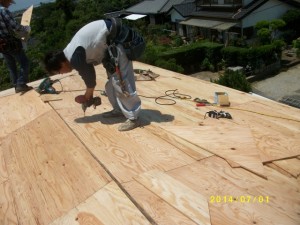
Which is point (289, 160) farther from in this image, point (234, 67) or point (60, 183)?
point (234, 67)

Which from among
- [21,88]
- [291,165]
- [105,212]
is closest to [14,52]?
[21,88]

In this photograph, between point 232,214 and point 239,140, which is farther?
point 239,140

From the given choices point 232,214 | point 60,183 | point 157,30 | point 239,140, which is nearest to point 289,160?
point 239,140

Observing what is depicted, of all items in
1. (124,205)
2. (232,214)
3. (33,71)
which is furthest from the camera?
(33,71)

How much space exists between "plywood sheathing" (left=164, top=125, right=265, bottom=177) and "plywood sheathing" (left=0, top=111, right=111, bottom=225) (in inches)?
35.3

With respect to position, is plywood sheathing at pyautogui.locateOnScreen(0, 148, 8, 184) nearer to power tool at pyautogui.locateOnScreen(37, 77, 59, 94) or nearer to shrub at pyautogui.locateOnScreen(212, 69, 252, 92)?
power tool at pyautogui.locateOnScreen(37, 77, 59, 94)

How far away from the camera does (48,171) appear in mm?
2773

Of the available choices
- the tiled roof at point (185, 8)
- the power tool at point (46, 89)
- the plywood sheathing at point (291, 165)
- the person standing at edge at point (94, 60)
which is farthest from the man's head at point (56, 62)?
the tiled roof at point (185, 8)

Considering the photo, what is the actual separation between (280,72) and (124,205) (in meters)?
14.8

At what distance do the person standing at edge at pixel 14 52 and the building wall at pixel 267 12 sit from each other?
1454 centimetres

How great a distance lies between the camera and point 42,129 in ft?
12.0

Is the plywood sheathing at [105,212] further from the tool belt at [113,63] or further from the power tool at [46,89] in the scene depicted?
the power tool at [46,89]
